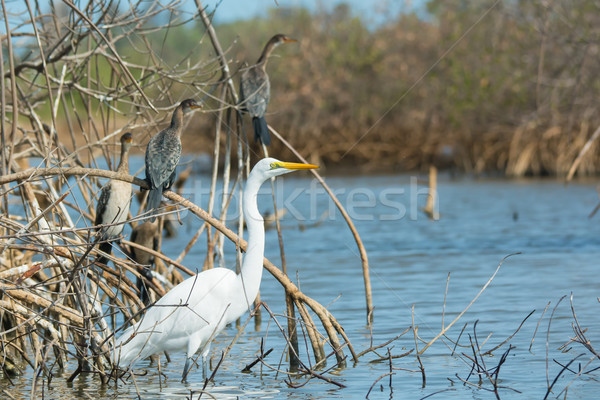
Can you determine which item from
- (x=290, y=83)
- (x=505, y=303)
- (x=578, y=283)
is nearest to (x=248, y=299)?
(x=505, y=303)

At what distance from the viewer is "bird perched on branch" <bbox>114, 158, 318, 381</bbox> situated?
16.5 feet

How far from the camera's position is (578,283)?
8664 mm

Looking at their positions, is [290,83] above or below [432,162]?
above

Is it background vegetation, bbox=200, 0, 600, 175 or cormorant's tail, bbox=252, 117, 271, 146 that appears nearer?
cormorant's tail, bbox=252, 117, 271, 146

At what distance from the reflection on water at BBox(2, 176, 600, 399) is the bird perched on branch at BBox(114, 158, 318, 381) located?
327 mm

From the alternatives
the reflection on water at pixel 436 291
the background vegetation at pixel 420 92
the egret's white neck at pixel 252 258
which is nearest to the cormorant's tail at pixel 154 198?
the egret's white neck at pixel 252 258

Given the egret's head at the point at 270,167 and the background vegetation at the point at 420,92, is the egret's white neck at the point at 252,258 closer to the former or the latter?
the egret's head at the point at 270,167

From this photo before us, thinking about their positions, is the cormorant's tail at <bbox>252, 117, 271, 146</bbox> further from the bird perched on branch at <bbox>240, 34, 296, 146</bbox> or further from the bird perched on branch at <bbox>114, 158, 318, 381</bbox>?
the bird perched on branch at <bbox>114, 158, 318, 381</bbox>

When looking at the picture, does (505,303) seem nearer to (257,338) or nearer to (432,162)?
(257,338)

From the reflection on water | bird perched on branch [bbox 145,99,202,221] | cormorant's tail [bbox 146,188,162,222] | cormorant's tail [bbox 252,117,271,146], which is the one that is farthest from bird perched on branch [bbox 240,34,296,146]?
cormorant's tail [bbox 146,188,162,222]

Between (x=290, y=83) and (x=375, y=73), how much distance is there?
2943 mm

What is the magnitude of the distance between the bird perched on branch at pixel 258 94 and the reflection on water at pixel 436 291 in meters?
1.43

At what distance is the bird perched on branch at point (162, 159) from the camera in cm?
555

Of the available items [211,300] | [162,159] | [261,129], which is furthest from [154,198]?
[261,129]
